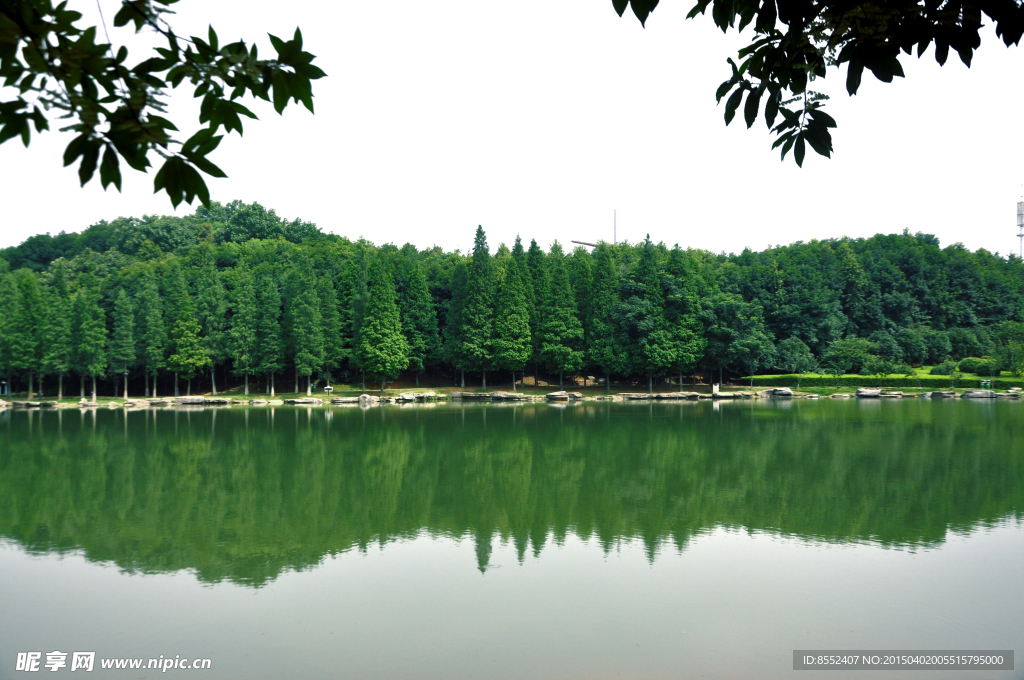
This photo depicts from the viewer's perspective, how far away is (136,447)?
1823 centimetres

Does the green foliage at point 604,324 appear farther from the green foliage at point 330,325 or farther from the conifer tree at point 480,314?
the green foliage at point 330,325

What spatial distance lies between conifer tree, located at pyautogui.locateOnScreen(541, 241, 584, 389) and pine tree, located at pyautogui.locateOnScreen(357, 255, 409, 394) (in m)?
8.56

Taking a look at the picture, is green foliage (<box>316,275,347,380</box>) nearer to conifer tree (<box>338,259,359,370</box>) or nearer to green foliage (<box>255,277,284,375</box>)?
conifer tree (<box>338,259,359,370</box>)

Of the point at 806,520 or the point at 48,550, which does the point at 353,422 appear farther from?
the point at 806,520

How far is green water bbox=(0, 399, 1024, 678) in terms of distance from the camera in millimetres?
5660

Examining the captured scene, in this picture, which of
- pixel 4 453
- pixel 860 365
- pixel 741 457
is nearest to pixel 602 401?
pixel 860 365

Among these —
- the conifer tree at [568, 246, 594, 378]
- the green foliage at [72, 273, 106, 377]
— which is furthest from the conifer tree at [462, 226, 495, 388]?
the green foliage at [72, 273, 106, 377]

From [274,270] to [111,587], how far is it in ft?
142

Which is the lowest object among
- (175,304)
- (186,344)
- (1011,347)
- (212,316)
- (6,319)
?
(1011,347)

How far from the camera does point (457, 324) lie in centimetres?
4366

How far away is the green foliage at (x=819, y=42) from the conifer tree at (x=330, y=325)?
133 ft

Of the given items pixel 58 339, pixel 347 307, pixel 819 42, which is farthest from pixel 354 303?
pixel 819 42

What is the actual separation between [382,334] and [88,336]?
16143 mm

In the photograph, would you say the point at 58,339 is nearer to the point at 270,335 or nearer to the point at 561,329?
the point at 270,335
